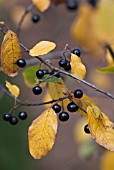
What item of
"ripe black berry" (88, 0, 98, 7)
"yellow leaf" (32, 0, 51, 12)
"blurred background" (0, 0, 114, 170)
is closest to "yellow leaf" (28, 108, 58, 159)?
"yellow leaf" (32, 0, 51, 12)

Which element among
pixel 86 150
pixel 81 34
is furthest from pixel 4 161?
pixel 81 34

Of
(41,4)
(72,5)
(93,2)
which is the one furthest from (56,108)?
(93,2)

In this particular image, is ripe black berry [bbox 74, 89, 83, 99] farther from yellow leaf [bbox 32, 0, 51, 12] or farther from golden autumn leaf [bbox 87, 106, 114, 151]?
yellow leaf [bbox 32, 0, 51, 12]

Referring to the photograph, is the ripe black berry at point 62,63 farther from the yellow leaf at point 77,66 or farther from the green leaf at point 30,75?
the green leaf at point 30,75

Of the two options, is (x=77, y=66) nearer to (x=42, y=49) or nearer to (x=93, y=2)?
(x=42, y=49)

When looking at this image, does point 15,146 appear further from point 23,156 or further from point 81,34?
point 81,34
